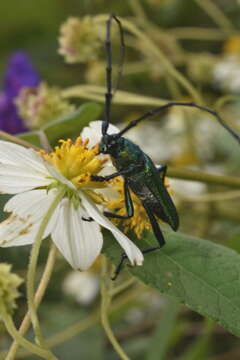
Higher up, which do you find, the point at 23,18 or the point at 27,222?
the point at 23,18

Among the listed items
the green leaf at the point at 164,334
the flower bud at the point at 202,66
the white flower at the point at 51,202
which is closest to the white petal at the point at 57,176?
the white flower at the point at 51,202

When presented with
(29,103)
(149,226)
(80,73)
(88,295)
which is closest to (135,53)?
(80,73)

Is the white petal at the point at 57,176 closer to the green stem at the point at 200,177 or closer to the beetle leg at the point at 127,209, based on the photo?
the beetle leg at the point at 127,209

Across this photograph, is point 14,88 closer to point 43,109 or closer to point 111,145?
point 43,109

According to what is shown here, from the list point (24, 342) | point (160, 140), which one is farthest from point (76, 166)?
point (160, 140)

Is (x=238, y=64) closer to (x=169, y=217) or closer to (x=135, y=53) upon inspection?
(x=135, y=53)
